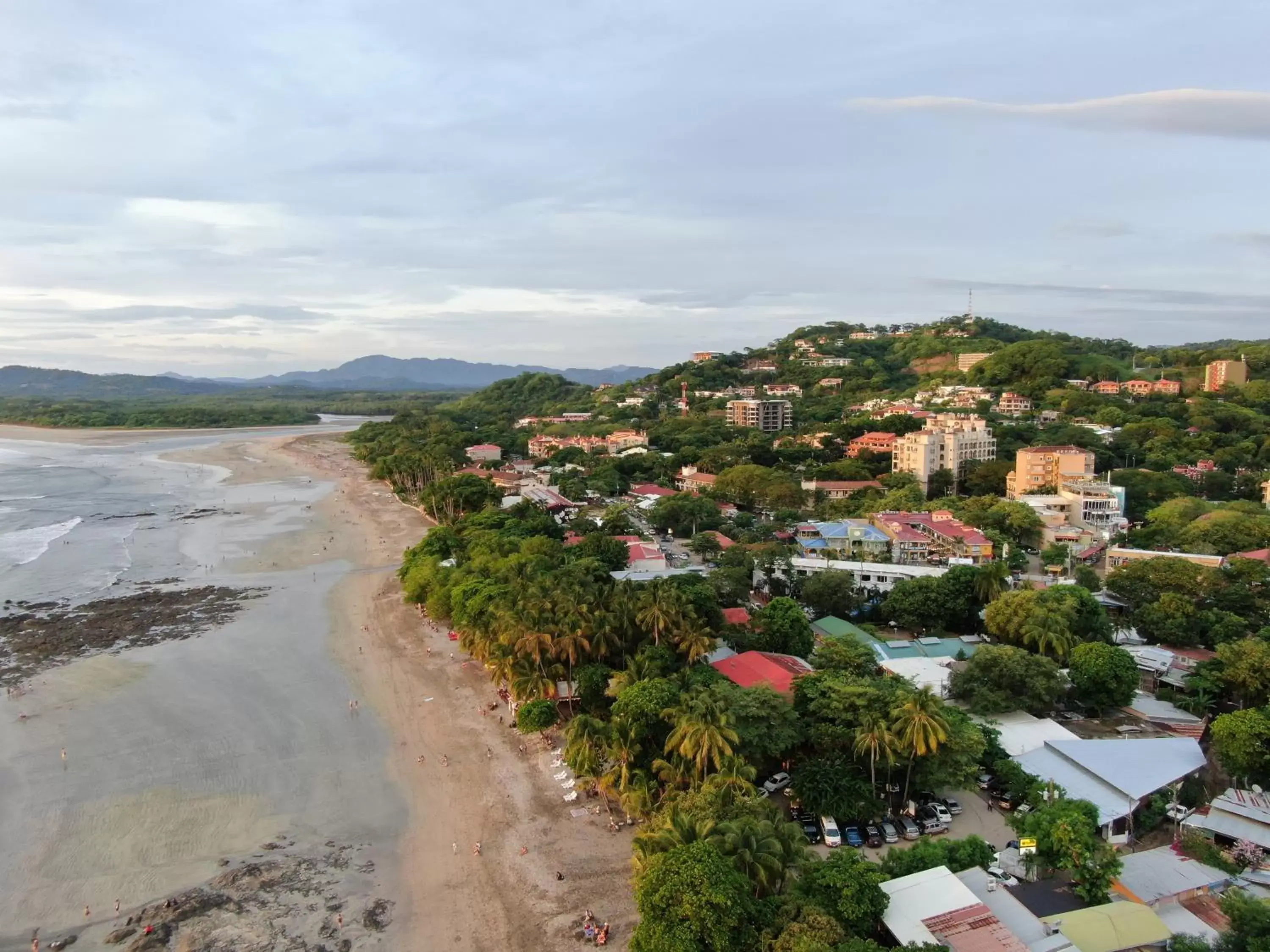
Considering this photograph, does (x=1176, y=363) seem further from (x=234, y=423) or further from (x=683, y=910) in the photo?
(x=234, y=423)

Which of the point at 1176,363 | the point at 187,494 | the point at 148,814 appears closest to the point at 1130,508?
the point at 148,814

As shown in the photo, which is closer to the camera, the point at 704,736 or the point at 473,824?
the point at 704,736

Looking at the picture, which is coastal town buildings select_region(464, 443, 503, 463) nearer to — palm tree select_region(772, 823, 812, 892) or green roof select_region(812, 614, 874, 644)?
green roof select_region(812, 614, 874, 644)

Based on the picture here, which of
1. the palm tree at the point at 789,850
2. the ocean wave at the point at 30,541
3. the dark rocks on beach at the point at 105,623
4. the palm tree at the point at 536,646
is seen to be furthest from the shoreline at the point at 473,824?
the ocean wave at the point at 30,541

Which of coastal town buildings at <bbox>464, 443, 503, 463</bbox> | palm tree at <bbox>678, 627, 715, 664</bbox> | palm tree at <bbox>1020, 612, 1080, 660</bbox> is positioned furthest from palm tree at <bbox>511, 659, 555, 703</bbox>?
coastal town buildings at <bbox>464, 443, 503, 463</bbox>

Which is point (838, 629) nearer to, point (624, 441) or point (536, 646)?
point (536, 646)

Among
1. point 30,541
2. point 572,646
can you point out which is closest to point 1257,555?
point 572,646
